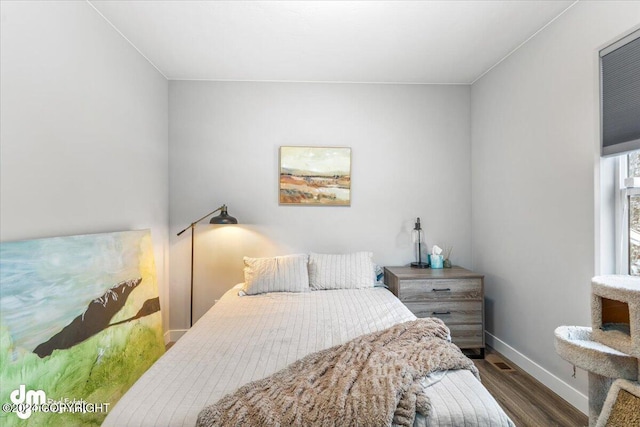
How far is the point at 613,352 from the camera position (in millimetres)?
1490

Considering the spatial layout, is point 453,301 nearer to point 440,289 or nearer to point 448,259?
point 440,289

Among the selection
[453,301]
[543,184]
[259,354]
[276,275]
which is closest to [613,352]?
[543,184]

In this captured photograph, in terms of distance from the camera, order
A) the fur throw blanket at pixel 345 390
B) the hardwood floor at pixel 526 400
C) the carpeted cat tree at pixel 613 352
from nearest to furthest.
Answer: the fur throw blanket at pixel 345 390, the carpeted cat tree at pixel 613 352, the hardwood floor at pixel 526 400

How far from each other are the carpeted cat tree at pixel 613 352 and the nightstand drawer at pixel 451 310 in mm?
1329

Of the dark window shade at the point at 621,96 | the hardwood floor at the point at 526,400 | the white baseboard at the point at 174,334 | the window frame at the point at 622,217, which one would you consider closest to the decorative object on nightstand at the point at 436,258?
the hardwood floor at the point at 526,400

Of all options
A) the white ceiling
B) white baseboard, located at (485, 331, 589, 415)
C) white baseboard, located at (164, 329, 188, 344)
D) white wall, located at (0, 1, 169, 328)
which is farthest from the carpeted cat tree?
white baseboard, located at (164, 329, 188, 344)

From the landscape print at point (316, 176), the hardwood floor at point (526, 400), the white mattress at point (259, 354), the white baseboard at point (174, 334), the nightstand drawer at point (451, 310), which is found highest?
the landscape print at point (316, 176)

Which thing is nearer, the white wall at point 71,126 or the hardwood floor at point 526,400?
the white wall at point 71,126

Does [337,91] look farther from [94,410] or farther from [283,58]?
[94,410]

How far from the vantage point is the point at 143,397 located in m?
1.30

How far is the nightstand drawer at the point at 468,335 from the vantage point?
2.97 m

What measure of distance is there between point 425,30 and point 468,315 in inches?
96.1

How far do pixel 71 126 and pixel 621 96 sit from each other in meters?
3.26

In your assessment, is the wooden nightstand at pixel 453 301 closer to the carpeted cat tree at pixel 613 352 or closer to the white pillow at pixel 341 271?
the white pillow at pixel 341 271
